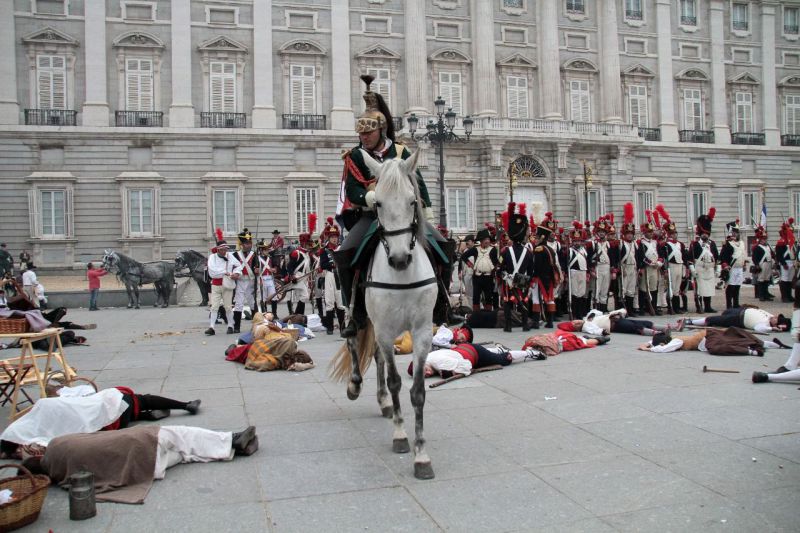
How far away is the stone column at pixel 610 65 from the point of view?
39625 mm

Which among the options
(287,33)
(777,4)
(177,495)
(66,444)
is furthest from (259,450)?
(777,4)

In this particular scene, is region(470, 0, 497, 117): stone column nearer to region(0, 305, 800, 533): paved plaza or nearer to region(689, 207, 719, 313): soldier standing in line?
region(689, 207, 719, 313): soldier standing in line

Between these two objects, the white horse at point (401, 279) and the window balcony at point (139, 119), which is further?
the window balcony at point (139, 119)

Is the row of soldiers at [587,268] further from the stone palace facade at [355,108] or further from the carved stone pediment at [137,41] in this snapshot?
the carved stone pediment at [137,41]

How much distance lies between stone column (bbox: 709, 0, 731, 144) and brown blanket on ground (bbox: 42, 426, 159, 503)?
4431 cm

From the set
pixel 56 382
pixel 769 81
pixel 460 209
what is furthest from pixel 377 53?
pixel 56 382

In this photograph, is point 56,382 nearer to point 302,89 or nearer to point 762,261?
point 762,261

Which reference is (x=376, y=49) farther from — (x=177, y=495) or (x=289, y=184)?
(x=177, y=495)

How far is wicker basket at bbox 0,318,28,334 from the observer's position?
676 centimetres

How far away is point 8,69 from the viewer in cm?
3148

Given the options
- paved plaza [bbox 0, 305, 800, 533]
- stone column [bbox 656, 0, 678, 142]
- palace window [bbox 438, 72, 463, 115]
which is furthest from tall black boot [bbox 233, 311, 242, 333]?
stone column [bbox 656, 0, 678, 142]

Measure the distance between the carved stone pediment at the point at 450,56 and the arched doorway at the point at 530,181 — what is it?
6.54 m

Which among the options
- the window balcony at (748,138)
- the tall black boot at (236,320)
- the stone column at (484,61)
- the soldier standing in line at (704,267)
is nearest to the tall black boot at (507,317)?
the tall black boot at (236,320)

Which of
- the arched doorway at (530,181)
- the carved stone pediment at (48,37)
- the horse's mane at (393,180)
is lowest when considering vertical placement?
the horse's mane at (393,180)
